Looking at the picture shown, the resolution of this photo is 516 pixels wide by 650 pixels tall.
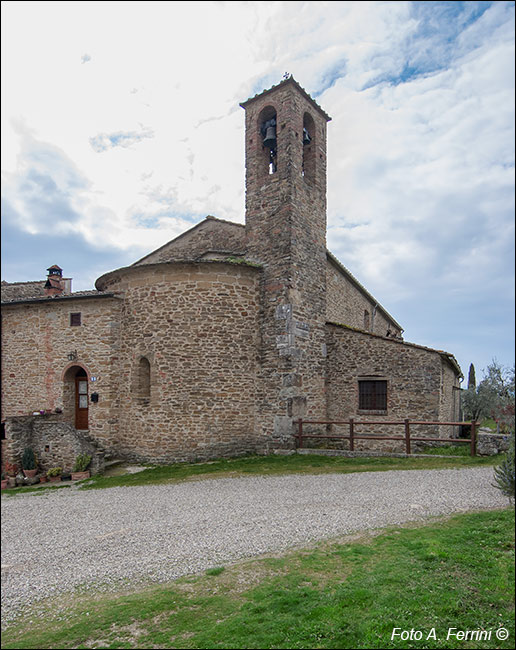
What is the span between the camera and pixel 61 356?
14742 mm

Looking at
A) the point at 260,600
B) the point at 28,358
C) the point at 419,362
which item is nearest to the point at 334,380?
the point at 419,362

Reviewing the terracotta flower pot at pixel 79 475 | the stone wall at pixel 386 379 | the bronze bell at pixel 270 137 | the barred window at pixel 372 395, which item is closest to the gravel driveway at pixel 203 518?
the terracotta flower pot at pixel 79 475

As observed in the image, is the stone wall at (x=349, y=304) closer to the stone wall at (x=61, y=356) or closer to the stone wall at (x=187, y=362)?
the stone wall at (x=187, y=362)

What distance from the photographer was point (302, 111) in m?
15.9

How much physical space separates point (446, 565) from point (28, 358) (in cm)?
1435

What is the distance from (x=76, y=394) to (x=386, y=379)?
11067 millimetres

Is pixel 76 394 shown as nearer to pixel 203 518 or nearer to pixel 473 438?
pixel 203 518

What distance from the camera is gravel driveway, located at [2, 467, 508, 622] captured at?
484cm

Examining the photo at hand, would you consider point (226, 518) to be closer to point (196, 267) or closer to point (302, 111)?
point (196, 267)

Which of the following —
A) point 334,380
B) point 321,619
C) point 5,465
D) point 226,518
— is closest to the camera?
point 5,465

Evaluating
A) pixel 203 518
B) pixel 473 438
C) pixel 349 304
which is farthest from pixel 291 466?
pixel 349 304

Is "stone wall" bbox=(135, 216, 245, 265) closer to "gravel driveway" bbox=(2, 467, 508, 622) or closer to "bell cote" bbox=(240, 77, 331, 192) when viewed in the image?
"bell cote" bbox=(240, 77, 331, 192)

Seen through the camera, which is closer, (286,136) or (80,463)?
(80,463)

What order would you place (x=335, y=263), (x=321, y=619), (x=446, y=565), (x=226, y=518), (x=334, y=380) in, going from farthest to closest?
1. (x=335, y=263)
2. (x=334, y=380)
3. (x=226, y=518)
4. (x=446, y=565)
5. (x=321, y=619)
